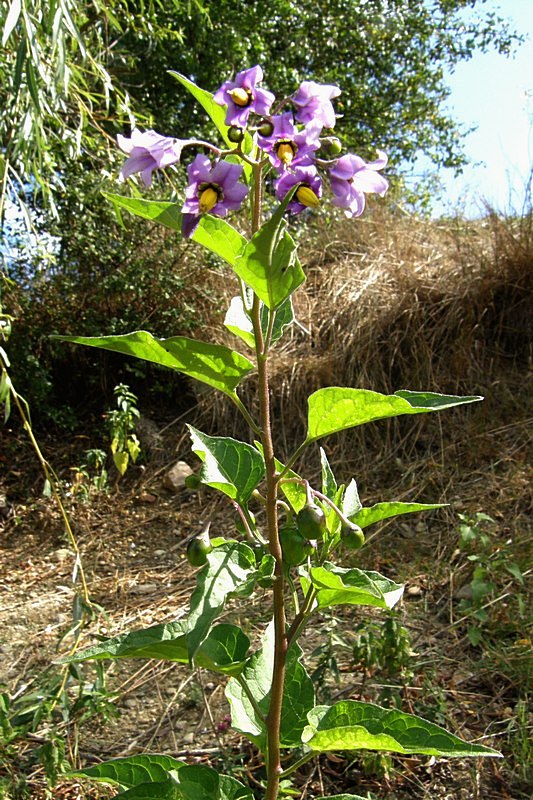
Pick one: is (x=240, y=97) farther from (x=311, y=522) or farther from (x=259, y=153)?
(x=311, y=522)

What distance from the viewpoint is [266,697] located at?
2.71 feet

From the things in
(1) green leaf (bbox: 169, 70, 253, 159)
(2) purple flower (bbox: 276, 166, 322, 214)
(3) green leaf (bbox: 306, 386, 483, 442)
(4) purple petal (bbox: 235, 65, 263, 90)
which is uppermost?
(4) purple petal (bbox: 235, 65, 263, 90)

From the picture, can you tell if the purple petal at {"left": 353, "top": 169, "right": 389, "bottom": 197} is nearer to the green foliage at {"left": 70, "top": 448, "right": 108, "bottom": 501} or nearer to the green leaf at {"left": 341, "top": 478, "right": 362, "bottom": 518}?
the green leaf at {"left": 341, "top": 478, "right": 362, "bottom": 518}

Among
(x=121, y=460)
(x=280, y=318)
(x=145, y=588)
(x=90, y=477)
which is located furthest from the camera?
(x=90, y=477)

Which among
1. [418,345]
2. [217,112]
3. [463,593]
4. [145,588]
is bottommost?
[145,588]

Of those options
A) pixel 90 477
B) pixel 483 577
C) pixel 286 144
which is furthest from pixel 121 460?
pixel 286 144

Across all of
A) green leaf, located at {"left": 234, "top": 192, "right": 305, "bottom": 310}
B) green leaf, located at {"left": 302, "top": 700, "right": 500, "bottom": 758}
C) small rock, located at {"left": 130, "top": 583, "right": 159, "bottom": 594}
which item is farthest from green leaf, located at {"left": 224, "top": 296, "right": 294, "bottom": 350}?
small rock, located at {"left": 130, "top": 583, "right": 159, "bottom": 594}

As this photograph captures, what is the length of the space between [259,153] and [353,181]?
4.5 inches

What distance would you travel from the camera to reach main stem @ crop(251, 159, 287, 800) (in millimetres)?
703

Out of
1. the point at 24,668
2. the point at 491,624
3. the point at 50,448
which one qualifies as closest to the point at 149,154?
the point at 491,624

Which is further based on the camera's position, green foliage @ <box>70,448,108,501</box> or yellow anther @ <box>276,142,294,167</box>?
green foliage @ <box>70,448,108,501</box>

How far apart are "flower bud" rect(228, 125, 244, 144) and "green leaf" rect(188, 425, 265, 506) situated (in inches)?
12.5

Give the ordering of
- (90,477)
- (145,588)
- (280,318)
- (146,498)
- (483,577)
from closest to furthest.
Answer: (280,318)
(483,577)
(145,588)
(146,498)
(90,477)

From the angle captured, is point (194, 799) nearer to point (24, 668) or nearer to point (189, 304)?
point (24, 668)
